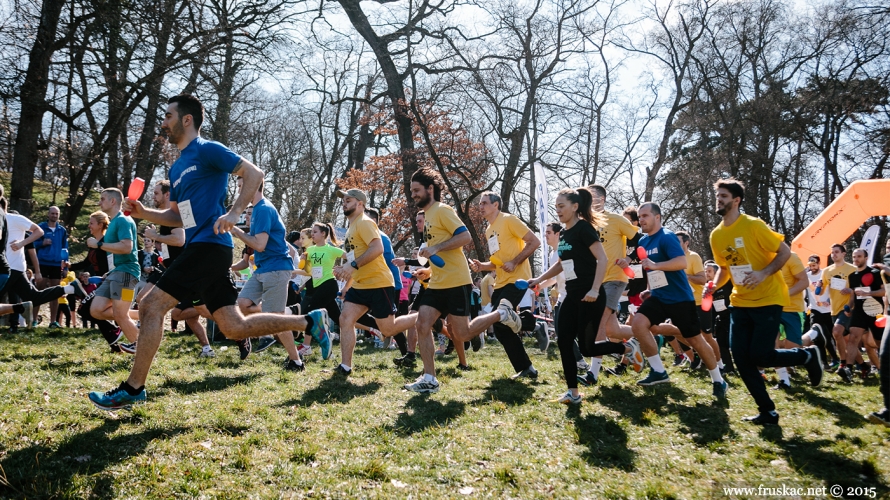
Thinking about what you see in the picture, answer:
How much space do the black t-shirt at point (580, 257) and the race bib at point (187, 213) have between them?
326 centimetres

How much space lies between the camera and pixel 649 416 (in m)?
5.06

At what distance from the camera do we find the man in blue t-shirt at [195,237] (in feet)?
13.2

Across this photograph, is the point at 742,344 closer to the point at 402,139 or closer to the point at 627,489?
the point at 627,489

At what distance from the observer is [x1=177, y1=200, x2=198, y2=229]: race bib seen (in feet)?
14.0

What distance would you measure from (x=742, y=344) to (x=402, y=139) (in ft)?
55.3

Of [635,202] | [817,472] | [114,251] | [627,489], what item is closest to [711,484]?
[627,489]

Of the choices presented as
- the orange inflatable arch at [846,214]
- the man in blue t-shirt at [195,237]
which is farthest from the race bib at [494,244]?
the orange inflatable arch at [846,214]

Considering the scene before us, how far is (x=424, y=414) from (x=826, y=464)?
276 cm

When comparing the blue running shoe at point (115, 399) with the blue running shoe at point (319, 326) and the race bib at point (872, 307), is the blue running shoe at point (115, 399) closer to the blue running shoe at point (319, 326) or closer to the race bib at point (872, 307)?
the blue running shoe at point (319, 326)

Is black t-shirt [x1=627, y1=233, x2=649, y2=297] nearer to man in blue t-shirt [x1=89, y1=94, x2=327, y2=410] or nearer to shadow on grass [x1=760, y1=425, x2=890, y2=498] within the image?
shadow on grass [x1=760, y1=425, x2=890, y2=498]

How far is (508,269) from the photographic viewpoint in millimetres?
6762

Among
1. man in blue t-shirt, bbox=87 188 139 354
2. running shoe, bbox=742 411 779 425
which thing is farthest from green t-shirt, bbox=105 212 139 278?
running shoe, bbox=742 411 779 425

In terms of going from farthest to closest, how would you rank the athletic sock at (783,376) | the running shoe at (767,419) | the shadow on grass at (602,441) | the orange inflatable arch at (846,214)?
the orange inflatable arch at (846,214) < the athletic sock at (783,376) < the running shoe at (767,419) < the shadow on grass at (602,441)

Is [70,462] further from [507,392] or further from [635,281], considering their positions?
[635,281]
